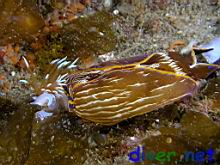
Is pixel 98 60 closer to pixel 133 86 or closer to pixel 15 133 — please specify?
pixel 133 86

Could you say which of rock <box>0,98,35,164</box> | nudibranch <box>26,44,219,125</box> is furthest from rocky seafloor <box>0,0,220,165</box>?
nudibranch <box>26,44,219,125</box>

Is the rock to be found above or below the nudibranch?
below

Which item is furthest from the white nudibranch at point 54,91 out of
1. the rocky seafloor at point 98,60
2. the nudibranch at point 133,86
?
the nudibranch at point 133,86

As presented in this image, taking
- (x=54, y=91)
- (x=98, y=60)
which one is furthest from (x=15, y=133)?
(x=98, y=60)

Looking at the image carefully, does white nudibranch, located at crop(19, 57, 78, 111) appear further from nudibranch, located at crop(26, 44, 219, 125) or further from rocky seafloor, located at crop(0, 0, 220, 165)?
nudibranch, located at crop(26, 44, 219, 125)

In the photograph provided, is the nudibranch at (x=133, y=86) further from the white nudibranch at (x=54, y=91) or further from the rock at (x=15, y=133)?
the rock at (x=15, y=133)

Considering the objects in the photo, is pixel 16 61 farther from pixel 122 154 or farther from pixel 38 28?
pixel 122 154
